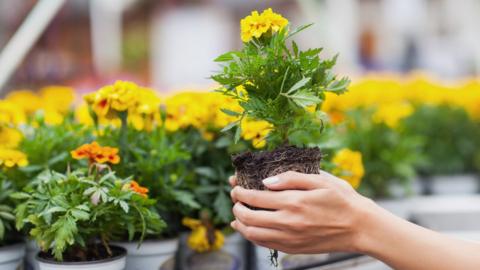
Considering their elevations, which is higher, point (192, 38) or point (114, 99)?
point (192, 38)

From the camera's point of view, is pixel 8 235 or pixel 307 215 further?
pixel 8 235

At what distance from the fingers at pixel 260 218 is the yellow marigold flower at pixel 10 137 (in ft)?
2.14

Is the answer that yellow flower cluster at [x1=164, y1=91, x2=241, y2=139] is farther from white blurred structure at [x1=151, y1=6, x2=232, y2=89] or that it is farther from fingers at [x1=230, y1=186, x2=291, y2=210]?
white blurred structure at [x1=151, y1=6, x2=232, y2=89]

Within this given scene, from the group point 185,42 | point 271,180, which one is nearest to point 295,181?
point 271,180

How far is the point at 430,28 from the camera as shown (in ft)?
37.6

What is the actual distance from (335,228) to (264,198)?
0.11 meters

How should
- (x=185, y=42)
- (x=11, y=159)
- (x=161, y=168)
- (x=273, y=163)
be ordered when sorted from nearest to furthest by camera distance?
(x=273, y=163) → (x=11, y=159) → (x=161, y=168) → (x=185, y=42)

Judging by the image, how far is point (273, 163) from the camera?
97cm

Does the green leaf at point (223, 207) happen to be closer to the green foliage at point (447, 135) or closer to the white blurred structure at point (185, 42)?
the green foliage at point (447, 135)

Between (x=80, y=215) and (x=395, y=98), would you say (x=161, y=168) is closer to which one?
(x=80, y=215)

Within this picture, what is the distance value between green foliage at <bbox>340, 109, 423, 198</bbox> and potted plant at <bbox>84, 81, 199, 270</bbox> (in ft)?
2.17

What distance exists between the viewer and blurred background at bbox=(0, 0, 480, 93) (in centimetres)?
649

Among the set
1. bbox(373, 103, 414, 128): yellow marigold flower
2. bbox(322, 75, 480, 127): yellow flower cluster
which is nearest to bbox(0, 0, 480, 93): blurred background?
bbox(322, 75, 480, 127): yellow flower cluster

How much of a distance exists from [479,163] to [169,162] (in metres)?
1.65
